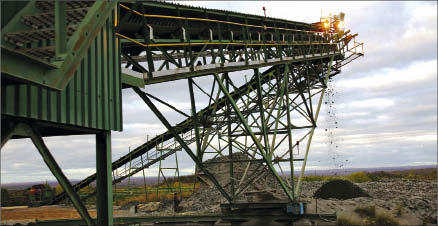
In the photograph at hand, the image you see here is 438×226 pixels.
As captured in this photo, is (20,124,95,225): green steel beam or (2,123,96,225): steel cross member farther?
(20,124,95,225): green steel beam

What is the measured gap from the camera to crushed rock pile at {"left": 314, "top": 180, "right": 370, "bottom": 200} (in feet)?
81.4

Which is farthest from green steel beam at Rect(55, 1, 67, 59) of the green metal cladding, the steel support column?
the steel support column

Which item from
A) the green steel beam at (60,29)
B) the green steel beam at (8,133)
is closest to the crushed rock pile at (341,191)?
the green steel beam at (8,133)

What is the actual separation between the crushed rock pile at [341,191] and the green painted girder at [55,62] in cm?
2043

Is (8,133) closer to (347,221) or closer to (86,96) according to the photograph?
(86,96)

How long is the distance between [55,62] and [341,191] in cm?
2169

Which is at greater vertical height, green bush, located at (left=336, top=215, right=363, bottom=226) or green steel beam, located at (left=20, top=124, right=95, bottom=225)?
green steel beam, located at (left=20, top=124, right=95, bottom=225)

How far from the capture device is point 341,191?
82.5 feet

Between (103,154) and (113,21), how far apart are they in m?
3.33

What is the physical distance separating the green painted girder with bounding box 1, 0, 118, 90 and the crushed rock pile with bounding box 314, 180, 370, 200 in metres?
20.4

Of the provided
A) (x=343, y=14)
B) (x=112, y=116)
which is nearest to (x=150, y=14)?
(x=112, y=116)

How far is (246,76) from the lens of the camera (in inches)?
866

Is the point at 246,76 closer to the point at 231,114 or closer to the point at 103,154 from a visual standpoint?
the point at 231,114

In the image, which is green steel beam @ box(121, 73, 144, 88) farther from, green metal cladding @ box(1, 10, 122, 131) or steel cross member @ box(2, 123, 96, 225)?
steel cross member @ box(2, 123, 96, 225)
